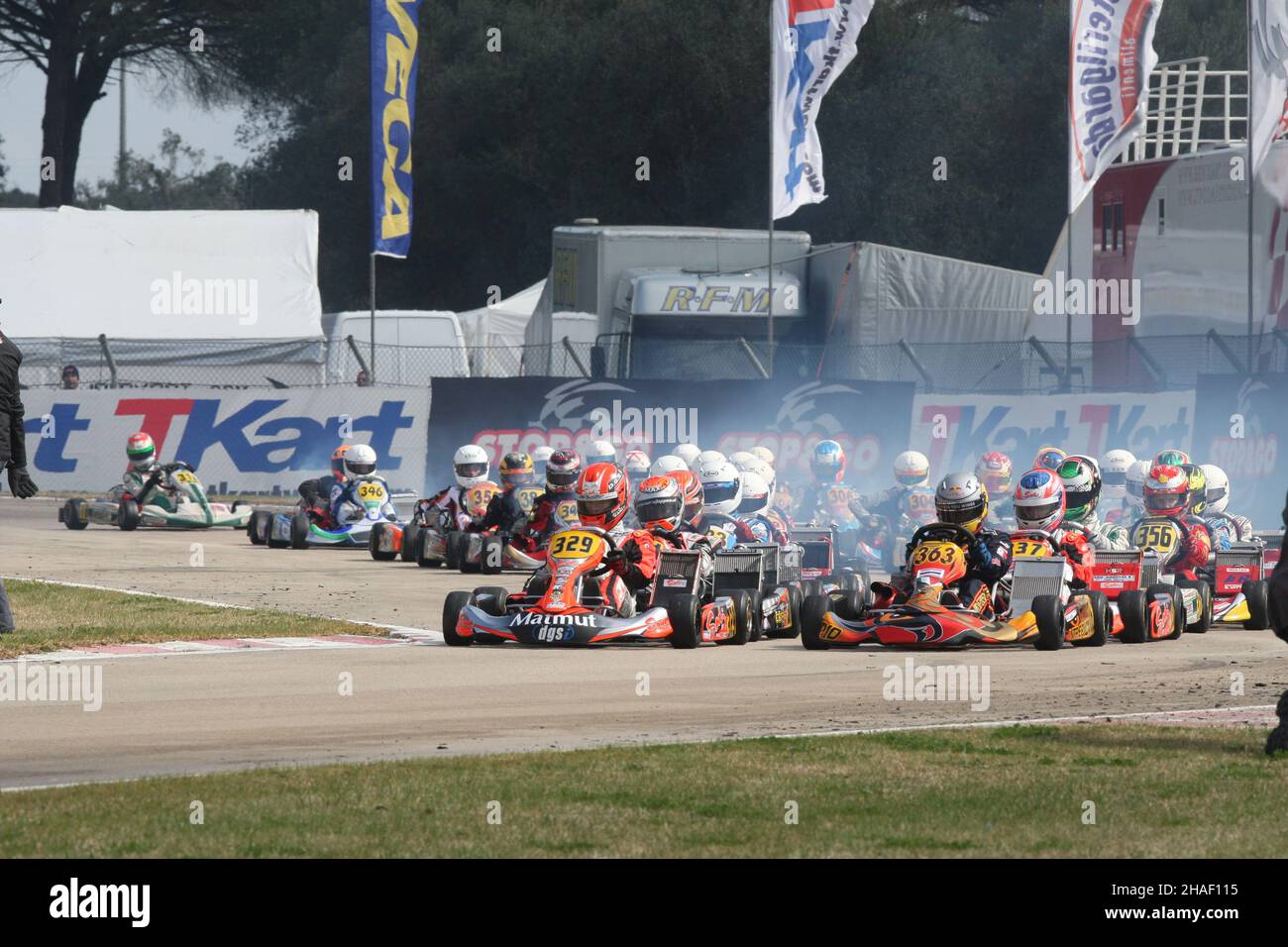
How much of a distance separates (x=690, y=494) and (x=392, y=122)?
13575 millimetres

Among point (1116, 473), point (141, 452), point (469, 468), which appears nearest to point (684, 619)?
point (1116, 473)

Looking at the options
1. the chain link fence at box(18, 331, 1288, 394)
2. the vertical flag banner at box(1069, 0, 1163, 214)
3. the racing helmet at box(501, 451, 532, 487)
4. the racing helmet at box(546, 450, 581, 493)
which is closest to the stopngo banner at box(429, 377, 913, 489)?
the chain link fence at box(18, 331, 1288, 394)

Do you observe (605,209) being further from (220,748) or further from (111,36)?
(220,748)

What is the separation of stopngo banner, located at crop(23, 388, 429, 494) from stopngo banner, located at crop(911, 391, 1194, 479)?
23.5 feet

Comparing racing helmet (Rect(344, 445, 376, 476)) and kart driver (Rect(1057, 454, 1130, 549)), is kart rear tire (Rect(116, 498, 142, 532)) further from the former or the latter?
kart driver (Rect(1057, 454, 1130, 549))

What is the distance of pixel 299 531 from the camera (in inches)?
903

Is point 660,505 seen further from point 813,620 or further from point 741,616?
point 813,620

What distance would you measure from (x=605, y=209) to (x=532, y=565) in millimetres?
32916

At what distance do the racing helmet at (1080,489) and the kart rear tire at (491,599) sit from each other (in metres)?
4.46

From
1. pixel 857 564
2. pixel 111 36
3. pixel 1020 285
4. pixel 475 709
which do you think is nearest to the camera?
→ pixel 475 709

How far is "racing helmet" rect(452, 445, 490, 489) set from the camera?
21.7 meters

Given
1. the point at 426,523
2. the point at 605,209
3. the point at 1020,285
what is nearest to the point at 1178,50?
the point at 605,209

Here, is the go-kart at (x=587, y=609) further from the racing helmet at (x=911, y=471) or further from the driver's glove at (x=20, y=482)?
the racing helmet at (x=911, y=471)

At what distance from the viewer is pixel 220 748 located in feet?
29.5
